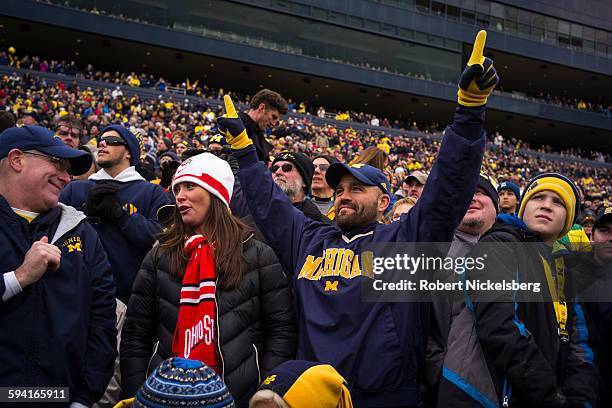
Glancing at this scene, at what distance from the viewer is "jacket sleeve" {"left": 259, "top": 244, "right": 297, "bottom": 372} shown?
2664 mm

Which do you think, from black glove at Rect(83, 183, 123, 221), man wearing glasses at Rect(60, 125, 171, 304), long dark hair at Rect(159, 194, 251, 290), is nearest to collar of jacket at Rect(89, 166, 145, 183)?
man wearing glasses at Rect(60, 125, 171, 304)

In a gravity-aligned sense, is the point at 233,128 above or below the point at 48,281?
above

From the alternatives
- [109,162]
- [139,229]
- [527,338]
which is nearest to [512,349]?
[527,338]

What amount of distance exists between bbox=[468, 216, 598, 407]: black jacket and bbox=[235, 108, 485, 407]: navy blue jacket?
30cm

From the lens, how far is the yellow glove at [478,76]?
2281 mm

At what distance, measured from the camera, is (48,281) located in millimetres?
2480

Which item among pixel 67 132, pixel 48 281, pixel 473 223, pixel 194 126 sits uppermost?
pixel 194 126

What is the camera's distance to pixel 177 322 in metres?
2.57

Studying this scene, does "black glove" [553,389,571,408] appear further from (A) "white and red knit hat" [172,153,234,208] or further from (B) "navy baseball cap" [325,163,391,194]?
(A) "white and red knit hat" [172,153,234,208]

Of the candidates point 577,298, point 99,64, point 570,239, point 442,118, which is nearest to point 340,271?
point 577,298

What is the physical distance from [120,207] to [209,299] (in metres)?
1.12

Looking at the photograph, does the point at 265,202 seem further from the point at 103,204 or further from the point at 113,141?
the point at 113,141

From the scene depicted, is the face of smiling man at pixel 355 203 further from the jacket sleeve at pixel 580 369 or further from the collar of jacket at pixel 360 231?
the jacket sleeve at pixel 580 369

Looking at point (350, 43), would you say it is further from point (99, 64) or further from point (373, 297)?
point (373, 297)
